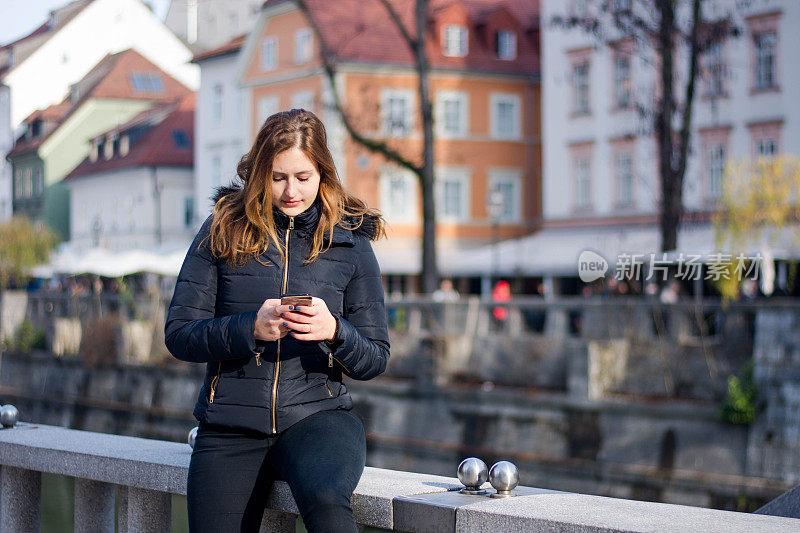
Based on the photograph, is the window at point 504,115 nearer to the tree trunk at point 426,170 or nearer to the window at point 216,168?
the window at point 216,168

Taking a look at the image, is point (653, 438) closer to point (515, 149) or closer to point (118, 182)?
point (515, 149)

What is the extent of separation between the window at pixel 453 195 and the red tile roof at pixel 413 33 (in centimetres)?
293

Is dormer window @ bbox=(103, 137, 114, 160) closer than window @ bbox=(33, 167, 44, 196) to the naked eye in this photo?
Yes

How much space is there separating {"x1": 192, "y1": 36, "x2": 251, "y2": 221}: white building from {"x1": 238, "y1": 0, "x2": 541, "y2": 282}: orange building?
71.0 inches

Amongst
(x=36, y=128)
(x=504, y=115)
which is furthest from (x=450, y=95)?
(x=36, y=128)

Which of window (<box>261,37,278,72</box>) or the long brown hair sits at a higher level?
window (<box>261,37,278,72</box>)

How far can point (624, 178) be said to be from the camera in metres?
29.3

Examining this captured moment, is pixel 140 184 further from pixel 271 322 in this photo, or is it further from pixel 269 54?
pixel 271 322

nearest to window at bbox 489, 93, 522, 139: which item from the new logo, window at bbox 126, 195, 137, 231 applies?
window at bbox 126, 195, 137, 231

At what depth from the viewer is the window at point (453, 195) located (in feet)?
118

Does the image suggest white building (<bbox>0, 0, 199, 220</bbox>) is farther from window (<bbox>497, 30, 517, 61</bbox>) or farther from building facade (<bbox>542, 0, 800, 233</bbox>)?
building facade (<bbox>542, 0, 800, 233</bbox>)

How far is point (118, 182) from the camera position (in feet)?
145

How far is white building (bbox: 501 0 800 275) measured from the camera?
77.4ft

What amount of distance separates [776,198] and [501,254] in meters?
14.9
